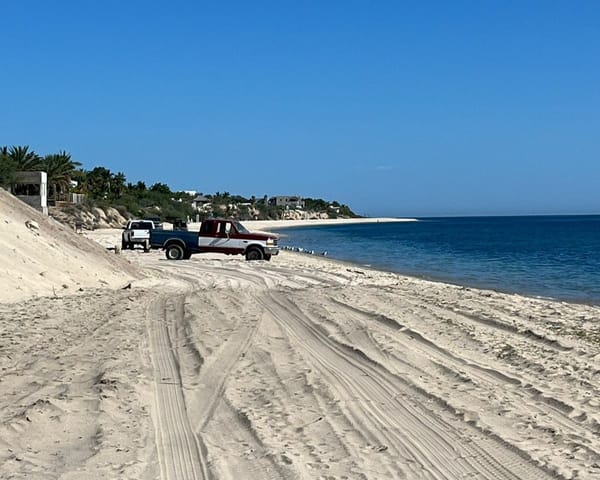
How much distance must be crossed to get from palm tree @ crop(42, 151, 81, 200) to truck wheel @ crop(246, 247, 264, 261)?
48.7 m

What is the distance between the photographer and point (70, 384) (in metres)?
8.05

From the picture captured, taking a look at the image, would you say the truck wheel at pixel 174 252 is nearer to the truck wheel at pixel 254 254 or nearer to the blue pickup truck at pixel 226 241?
the blue pickup truck at pixel 226 241

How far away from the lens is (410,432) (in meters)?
6.54

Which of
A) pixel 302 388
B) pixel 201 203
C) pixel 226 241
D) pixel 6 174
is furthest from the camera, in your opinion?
pixel 201 203

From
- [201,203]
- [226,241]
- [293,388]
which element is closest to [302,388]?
[293,388]

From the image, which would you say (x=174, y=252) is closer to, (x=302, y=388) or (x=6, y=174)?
(x=302, y=388)

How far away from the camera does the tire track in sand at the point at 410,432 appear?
559cm

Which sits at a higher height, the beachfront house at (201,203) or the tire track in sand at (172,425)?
the beachfront house at (201,203)

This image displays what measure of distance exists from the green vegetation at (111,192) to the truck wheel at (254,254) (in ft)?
103

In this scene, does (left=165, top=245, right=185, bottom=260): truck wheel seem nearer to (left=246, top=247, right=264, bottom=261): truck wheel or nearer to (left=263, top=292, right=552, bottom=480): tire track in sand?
(left=246, top=247, right=264, bottom=261): truck wheel

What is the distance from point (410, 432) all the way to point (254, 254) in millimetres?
25512

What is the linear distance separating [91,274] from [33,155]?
56.9m

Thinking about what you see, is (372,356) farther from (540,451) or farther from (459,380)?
(540,451)

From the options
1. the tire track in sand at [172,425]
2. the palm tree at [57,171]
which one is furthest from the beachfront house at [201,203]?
the tire track in sand at [172,425]
